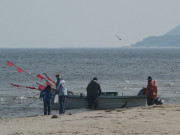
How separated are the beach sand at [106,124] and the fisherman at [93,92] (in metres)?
4.68

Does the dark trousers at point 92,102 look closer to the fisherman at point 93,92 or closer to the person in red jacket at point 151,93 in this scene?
the fisherman at point 93,92

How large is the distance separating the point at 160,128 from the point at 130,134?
1009 millimetres

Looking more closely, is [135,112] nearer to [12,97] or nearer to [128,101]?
[128,101]

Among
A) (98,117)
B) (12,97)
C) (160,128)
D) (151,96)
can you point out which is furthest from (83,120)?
(12,97)

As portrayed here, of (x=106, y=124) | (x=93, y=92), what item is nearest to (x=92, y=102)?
(x=93, y=92)

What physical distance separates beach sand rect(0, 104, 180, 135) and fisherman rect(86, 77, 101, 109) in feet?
15.3

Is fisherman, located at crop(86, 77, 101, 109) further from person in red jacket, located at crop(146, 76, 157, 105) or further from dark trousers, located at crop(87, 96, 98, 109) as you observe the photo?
person in red jacket, located at crop(146, 76, 157, 105)

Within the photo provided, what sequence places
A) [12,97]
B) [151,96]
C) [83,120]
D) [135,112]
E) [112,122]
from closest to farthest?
[112,122] → [83,120] → [135,112] → [151,96] → [12,97]

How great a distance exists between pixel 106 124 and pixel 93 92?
7584 mm

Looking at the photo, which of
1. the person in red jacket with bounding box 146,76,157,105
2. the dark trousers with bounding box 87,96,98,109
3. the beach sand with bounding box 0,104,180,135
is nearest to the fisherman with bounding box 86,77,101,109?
the dark trousers with bounding box 87,96,98,109

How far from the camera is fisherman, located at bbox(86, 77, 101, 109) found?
2058cm

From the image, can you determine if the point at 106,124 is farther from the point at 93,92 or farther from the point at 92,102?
the point at 92,102

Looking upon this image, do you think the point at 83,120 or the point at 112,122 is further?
the point at 83,120

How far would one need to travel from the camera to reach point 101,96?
2164cm
